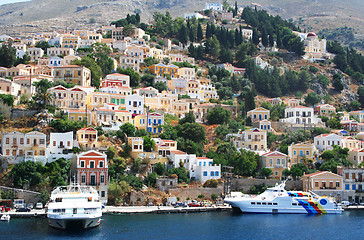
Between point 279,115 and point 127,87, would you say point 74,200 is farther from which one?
point 279,115

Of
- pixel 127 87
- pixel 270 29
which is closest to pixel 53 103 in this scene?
pixel 127 87

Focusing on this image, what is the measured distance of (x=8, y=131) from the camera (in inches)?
2638

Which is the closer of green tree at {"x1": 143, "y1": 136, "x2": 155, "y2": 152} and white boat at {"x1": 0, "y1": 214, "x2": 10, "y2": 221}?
white boat at {"x1": 0, "y1": 214, "x2": 10, "y2": 221}

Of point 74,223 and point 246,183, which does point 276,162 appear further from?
point 74,223

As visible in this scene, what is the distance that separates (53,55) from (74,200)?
55712mm

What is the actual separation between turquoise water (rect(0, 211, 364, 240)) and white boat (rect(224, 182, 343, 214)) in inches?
102

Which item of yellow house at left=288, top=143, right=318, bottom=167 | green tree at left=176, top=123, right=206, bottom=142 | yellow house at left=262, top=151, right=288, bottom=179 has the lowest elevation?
yellow house at left=262, top=151, right=288, bottom=179

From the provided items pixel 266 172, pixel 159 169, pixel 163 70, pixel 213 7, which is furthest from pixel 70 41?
pixel 213 7

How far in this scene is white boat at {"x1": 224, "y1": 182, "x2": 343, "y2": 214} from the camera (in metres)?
62.0

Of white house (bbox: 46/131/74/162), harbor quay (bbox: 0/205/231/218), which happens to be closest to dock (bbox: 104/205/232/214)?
harbor quay (bbox: 0/205/231/218)

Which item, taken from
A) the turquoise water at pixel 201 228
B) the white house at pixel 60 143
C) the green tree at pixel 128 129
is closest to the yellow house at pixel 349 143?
the turquoise water at pixel 201 228

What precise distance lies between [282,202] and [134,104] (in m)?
28.2

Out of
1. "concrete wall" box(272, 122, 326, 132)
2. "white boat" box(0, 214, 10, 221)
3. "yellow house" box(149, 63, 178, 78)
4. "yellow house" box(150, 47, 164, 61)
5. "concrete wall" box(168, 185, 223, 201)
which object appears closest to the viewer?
"white boat" box(0, 214, 10, 221)

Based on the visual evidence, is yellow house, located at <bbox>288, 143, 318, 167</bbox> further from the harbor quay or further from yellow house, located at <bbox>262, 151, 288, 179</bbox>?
the harbor quay
